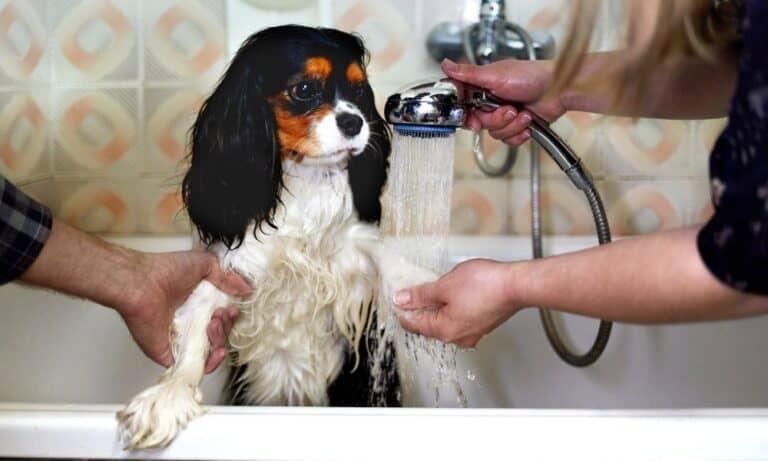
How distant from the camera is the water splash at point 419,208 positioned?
0.96 meters

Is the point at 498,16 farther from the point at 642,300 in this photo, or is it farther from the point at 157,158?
the point at 642,300

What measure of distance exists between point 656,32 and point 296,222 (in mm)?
537

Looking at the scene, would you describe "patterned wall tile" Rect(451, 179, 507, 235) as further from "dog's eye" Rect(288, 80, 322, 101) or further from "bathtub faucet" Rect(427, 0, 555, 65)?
"dog's eye" Rect(288, 80, 322, 101)

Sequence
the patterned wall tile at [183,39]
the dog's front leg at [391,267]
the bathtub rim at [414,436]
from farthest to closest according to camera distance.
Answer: the patterned wall tile at [183,39] → the dog's front leg at [391,267] → the bathtub rim at [414,436]

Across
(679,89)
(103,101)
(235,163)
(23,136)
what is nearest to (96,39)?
(103,101)

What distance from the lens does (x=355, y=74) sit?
1.03m

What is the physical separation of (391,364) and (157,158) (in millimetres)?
658

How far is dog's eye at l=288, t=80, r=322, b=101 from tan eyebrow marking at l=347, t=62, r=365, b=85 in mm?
62

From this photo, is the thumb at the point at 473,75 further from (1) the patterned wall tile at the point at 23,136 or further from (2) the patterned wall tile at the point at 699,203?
(1) the patterned wall tile at the point at 23,136

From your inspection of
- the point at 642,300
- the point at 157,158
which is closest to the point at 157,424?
the point at 642,300

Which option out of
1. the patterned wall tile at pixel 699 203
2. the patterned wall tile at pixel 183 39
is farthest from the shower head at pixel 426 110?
the patterned wall tile at pixel 699 203

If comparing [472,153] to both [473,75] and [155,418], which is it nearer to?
[473,75]

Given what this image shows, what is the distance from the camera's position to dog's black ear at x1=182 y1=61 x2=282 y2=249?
0.96 metres

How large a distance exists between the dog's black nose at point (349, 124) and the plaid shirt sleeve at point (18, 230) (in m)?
0.36
